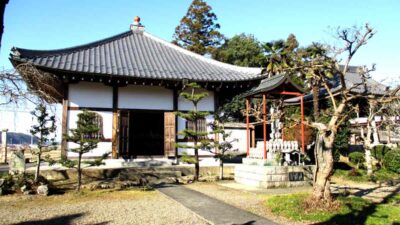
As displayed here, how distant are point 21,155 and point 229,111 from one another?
64.1 feet

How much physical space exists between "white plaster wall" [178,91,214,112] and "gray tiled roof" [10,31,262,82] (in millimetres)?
1208

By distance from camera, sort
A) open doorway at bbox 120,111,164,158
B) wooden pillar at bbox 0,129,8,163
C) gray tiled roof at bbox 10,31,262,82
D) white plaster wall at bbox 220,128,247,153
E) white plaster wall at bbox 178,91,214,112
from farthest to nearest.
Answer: wooden pillar at bbox 0,129,8,163 → white plaster wall at bbox 220,128,247,153 → open doorway at bbox 120,111,164,158 → white plaster wall at bbox 178,91,214,112 → gray tiled roof at bbox 10,31,262,82

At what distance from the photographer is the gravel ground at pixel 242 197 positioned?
7.23m

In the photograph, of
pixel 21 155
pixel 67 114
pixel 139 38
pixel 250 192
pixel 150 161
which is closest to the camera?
pixel 250 192

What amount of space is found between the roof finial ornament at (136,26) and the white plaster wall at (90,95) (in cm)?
622

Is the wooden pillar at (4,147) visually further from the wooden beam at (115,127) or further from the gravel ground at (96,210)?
the gravel ground at (96,210)

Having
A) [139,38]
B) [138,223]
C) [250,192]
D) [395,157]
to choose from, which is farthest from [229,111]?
[138,223]

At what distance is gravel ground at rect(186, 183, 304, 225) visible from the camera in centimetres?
723

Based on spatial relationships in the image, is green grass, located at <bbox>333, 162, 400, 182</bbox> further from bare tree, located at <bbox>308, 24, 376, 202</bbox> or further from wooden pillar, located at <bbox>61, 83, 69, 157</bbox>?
wooden pillar, located at <bbox>61, 83, 69, 157</bbox>

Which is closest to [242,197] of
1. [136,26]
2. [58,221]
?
[58,221]

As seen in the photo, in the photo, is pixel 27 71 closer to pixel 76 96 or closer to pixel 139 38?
pixel 76 96

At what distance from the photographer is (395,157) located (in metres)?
16.2

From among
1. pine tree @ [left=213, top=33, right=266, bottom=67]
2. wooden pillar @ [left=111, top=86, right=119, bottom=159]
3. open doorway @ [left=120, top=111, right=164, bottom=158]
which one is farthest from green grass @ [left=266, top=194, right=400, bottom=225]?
pine tree @ [left=213, top=33, right=266, bottom=67]

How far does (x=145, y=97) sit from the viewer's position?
14883mm
